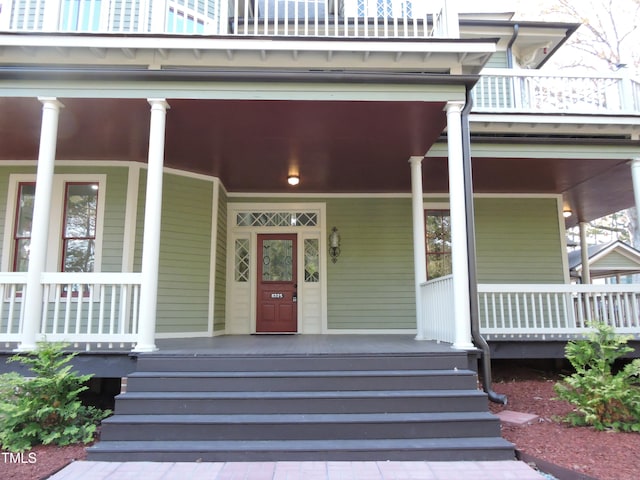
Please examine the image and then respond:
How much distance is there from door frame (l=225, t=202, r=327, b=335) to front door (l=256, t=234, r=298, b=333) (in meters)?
0.08

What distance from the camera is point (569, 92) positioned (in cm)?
662

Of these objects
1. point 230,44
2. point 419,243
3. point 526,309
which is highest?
point 230,44

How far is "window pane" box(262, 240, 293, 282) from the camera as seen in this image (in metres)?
7.74

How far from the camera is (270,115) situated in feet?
16.1

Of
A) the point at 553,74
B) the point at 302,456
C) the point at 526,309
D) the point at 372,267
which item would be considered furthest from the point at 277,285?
the point at 553,74

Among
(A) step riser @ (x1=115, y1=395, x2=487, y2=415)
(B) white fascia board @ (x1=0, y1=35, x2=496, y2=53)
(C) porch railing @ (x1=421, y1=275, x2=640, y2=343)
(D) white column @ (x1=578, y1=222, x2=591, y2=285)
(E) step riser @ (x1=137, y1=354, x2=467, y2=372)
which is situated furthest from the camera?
(D) white column @ (x1=578, y1=222, x2=591, y2=285)

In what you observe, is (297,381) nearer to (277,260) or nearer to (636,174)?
(277,260)

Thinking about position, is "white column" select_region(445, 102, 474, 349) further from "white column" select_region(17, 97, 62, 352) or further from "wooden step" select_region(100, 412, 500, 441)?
"white column" select_region(17, 97, 62, 352)

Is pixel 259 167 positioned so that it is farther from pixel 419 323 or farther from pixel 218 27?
pixel 419 323

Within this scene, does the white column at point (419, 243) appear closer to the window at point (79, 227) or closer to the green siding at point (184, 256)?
the green siding at point (184, 256)

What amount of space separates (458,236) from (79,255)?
5.11 m

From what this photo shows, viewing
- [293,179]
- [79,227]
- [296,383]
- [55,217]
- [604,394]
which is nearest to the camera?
[604,394]

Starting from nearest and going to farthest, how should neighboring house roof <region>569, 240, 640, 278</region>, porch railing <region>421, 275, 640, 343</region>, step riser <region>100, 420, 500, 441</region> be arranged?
step riser <region>100, 420, 500, 441</region> < porch railing <region>421, 275, 640, 343</region> < neighboring house roof <region>569, 240, 640, 278</region>

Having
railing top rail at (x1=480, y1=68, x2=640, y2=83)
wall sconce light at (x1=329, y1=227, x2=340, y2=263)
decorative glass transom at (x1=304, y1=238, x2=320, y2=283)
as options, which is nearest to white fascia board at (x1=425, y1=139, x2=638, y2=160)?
railing top rail at (x1=480, y1=68, x2=640, y2=83)
